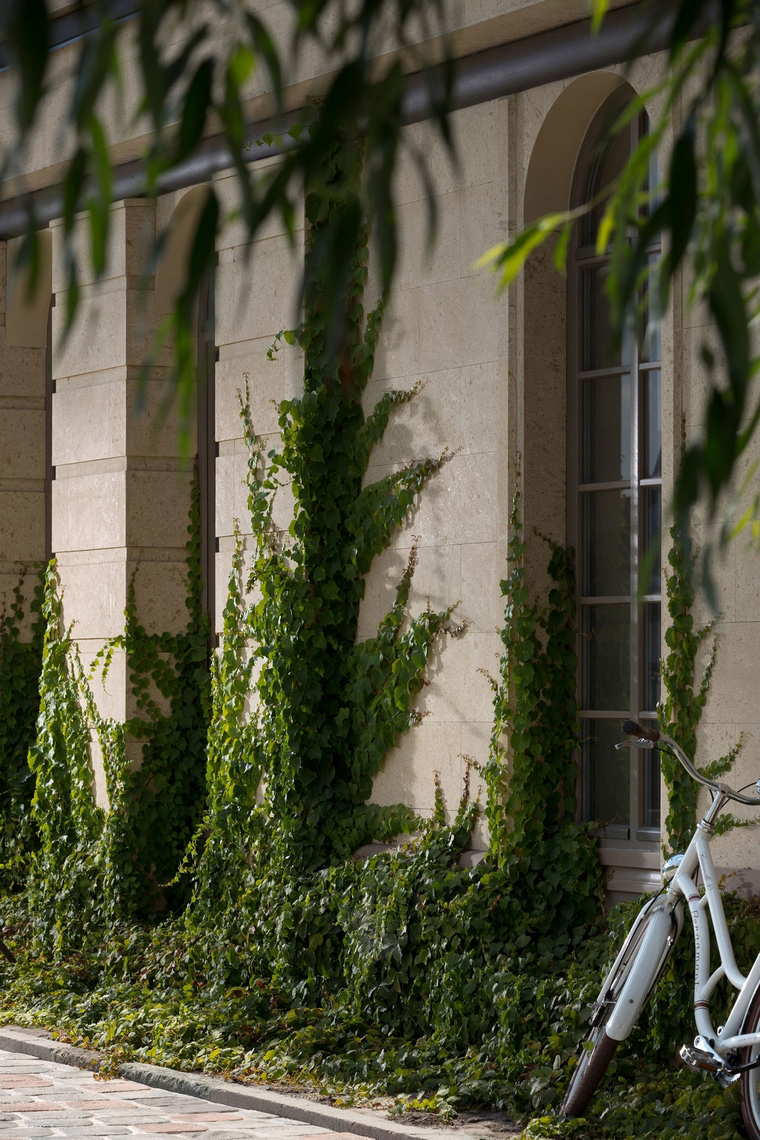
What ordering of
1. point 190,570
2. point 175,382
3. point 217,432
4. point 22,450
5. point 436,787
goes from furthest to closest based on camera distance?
point 22,450
point 190,570
point 217,432
point 436,787
point 175,382

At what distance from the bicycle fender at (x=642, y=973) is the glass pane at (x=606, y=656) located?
6.33 feet

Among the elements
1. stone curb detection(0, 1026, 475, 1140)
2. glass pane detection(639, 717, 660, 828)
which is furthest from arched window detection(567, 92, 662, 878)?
stone curb detection(0, 1026, 475, 1140)

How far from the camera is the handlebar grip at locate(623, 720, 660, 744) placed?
6266 millimetres

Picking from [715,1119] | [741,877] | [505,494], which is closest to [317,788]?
[505,494]

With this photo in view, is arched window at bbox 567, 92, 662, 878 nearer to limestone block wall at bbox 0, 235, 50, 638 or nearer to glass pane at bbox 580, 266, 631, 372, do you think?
glass pane at bbox 580, 266, 631, 372

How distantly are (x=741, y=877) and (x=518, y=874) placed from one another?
1351 mm

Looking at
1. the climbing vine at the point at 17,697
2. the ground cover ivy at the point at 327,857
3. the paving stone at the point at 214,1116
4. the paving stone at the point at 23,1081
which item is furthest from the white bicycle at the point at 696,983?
the climbing vine at the point at 17,697

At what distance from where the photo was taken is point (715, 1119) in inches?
240

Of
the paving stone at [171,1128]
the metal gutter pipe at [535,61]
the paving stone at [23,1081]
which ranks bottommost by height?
the paving stone at [23,1081]

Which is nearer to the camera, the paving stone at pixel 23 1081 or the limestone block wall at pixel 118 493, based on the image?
the paving stone at pixel 23 1081

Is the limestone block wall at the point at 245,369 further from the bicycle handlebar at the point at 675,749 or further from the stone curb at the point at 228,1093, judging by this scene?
the bicycle handlebar at the point at 675,749

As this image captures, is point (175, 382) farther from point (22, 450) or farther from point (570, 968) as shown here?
point (22, 450)

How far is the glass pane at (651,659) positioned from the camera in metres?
7.98

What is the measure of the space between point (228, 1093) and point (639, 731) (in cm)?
255
